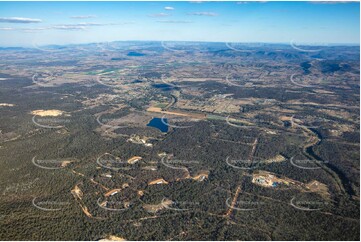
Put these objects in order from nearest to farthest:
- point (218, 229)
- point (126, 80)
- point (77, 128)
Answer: point (218, 229), point (77, 128), point (126, 80)

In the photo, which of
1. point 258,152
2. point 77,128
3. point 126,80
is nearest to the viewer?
point 258,152

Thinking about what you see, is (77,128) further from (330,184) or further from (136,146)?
(330,184)

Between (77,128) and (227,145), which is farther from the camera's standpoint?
(77,128)

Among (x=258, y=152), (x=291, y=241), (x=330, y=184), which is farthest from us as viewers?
(x=258, y=152)

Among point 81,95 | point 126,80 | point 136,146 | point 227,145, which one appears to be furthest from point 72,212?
point 126,80

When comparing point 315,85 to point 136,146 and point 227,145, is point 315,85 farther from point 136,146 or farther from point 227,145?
point 136,146

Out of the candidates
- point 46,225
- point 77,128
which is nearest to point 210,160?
point 46,225

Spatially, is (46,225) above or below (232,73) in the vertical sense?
above

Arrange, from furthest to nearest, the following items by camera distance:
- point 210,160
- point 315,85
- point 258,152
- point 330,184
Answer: point 315,85 → point 258,152 → point 210,160 → point 330,184

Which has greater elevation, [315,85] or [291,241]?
[291,241]
